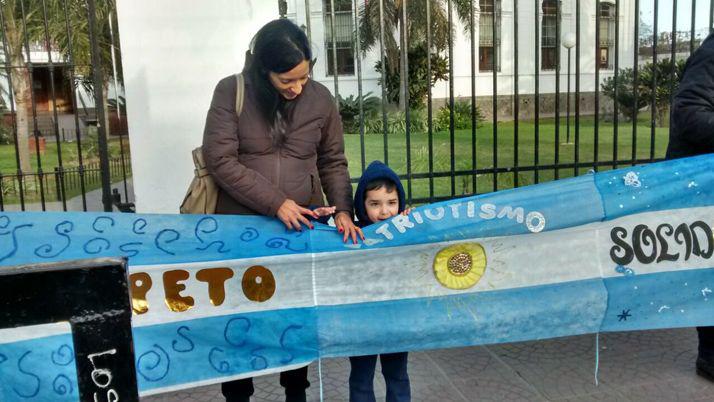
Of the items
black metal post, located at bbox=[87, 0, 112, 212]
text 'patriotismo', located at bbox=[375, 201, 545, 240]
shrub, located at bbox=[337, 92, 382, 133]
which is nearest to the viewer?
text 'patriotismo', located at bbox=[375, 201, 545, 240]

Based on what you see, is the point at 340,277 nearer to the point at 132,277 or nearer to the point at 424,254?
the point at 424,254

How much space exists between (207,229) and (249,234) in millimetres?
191

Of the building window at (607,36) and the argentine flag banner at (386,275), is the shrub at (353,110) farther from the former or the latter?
the argentine flag banner at (386,275)

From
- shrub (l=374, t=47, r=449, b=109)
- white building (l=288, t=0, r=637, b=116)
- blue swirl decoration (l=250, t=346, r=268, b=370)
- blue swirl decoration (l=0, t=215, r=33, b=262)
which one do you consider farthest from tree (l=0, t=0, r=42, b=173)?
shrub (l=374, t=47, r=449, b=109)

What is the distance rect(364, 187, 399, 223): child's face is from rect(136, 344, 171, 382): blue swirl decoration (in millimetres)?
→ 1137

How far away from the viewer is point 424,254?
10.0 feet

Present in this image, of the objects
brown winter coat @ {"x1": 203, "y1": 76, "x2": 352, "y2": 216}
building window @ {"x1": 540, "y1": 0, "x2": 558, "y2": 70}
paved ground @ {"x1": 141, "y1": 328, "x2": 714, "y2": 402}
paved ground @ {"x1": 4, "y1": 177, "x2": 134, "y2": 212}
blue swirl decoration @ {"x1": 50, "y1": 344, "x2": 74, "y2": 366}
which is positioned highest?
building window @ {"x1": 540, "y1": 0, "x2": 558, "y2": 70}

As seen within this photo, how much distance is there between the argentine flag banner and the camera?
283 centimetres

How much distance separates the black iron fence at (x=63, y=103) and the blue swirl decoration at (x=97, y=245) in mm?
1384

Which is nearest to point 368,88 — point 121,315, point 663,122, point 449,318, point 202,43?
point 663,122

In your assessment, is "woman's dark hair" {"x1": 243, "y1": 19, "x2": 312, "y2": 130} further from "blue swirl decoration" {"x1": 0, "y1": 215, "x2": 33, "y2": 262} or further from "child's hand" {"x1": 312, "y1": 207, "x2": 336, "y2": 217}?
"blue swirl decoration" {"x1": 0, "y1": 215, "x2": 33, "y2": 262}

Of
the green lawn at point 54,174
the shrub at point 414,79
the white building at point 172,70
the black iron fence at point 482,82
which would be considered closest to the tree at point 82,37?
the white building at point 172,70

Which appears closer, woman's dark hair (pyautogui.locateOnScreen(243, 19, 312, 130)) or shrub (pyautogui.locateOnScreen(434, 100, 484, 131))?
woman's dark hair (pyautogui.locateOnScreen(243, 19, 312, 130))

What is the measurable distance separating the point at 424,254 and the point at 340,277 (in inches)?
16.5
